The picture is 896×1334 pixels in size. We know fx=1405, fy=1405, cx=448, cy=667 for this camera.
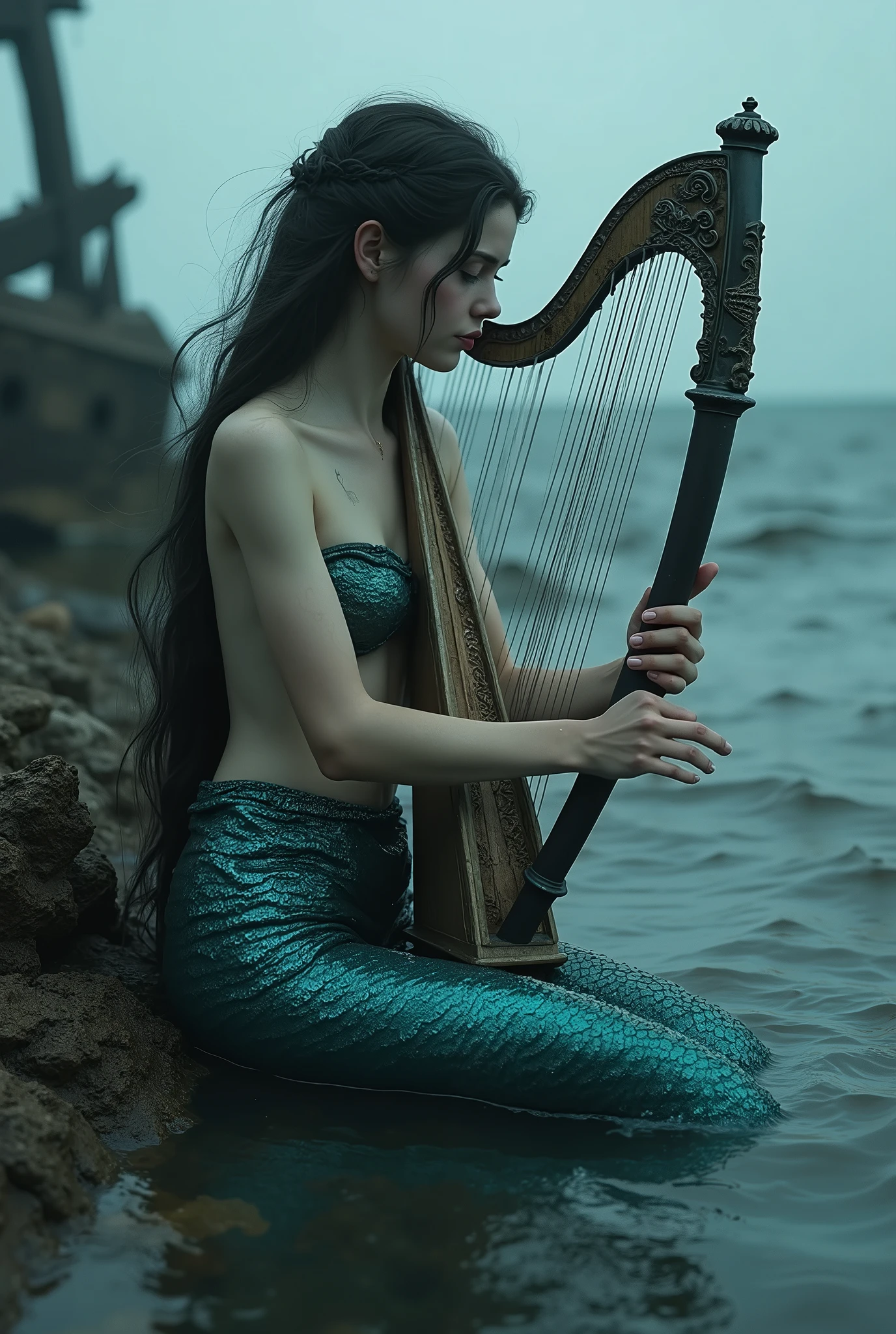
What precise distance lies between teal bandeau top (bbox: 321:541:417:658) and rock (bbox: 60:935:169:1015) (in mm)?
760

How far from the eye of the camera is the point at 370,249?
238 centimetres

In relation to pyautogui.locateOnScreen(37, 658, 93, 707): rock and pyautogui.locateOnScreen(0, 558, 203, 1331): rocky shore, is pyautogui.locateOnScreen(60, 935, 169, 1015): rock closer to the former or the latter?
pyautogui.locateOnScreen(0, 558, 203, 1331): rocky shore

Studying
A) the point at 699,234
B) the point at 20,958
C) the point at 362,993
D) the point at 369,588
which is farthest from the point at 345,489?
the point at 20,958

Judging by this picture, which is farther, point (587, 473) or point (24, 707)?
point (24, 707)

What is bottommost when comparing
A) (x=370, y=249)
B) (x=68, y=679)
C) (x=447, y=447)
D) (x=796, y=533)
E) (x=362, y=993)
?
(x=362, y=993)

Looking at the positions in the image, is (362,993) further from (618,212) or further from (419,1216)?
(618,212)

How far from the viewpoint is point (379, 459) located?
256 centimetres

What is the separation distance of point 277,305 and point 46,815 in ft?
3.16

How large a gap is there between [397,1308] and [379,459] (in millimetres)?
1420

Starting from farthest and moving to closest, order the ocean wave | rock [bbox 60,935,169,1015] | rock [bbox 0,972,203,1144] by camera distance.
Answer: the ocean wave, rock [bbox 60,935,169,1015], rock [bbox 0,972,203,1144]

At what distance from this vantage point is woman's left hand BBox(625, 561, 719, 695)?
221cm

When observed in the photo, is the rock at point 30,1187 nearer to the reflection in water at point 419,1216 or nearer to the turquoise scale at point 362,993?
the reflection in water at point 419,1216

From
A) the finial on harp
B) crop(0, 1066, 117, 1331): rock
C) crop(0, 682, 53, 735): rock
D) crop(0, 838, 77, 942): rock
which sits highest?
the finial on harp

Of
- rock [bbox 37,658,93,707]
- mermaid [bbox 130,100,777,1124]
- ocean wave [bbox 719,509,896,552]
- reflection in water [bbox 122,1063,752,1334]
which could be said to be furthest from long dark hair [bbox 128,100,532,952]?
ocean wave [bbox 719,509,896,552]
